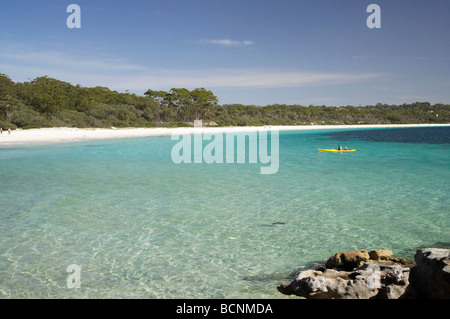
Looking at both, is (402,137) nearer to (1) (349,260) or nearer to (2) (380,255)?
(2) (380,255)

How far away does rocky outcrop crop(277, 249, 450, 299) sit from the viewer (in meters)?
3.46

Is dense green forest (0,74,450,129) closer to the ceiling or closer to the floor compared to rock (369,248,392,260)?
closer to the ceiling

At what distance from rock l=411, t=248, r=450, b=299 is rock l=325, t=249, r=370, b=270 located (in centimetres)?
107

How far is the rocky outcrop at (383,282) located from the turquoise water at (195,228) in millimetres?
607

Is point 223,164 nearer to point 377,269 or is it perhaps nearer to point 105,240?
point 105,240

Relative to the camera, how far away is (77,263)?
5.59 metres

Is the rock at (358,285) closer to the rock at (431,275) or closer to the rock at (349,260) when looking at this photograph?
the rock at (431,275)

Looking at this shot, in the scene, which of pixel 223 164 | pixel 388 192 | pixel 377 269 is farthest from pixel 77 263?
pixel 223 164

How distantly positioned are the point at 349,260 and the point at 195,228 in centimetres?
333

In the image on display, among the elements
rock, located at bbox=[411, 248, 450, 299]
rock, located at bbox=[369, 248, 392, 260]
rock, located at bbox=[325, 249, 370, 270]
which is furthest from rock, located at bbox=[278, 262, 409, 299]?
rock, located at bbox=[369, 248, 392, 260]

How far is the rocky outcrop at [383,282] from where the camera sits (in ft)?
11.3

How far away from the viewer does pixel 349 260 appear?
16.3ft

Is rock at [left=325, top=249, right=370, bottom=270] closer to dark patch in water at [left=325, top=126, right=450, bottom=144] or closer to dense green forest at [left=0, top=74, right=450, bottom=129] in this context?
dark patch in water at [left=325, top=126, right=450, bottom=144]

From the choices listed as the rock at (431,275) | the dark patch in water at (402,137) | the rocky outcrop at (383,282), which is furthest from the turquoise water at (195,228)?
the dark patch in water at (402,137)
